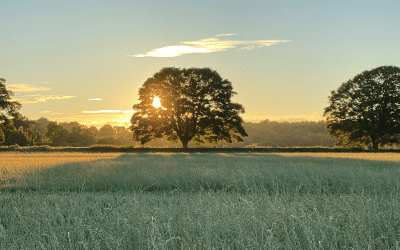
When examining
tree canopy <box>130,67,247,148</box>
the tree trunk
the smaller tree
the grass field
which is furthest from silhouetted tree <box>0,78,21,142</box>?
the smaller tree

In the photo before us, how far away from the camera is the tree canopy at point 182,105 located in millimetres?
43406

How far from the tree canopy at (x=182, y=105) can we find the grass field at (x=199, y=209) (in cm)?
2406

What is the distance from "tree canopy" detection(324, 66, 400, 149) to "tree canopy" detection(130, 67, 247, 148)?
15.3 m

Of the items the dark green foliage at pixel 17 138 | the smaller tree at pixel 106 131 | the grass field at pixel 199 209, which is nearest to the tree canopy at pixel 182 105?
the grass field at pixel 199 209

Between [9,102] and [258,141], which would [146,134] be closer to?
[9,102]

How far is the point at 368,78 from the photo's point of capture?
4762 cm

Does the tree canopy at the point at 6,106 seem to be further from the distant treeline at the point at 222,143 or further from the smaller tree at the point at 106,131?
the smaller tree at the point at 106,131

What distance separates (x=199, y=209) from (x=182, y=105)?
36.8 metres

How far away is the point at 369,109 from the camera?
4631 centimetres

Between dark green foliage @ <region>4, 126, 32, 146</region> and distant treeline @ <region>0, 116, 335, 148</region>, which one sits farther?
distant treeline @ <region>0, 116, 335, 148</region>

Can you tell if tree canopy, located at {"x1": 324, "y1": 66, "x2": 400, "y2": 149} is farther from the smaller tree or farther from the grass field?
the smaller tree

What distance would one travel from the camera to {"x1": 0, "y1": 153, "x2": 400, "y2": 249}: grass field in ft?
17.2

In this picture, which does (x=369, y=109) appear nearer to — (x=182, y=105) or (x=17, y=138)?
(x=182, y=105)

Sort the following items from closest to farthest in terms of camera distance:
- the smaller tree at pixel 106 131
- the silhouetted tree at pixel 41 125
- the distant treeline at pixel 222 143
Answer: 1. the distant treeline at pixel 222 143
2. the silhouetted tree at pixel 41 125
3. the smaller tree at pixel 106 131
